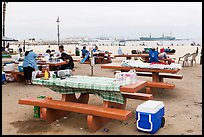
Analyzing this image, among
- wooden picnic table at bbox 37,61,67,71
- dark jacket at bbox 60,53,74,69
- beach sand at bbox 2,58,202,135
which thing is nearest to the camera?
beach sand at bbox 2,58,202,135

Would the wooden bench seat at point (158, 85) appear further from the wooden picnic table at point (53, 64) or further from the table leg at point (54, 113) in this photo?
the wooden picnic table at point (53, 64)

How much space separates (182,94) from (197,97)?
1.67 ft

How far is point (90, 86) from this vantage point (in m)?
5.14

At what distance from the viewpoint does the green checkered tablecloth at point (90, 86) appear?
197 inches

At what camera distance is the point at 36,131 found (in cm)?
497

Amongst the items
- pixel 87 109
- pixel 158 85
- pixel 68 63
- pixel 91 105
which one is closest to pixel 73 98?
pixel 91 105

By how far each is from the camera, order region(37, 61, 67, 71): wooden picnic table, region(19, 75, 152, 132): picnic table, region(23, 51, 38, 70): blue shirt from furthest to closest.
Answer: region(37, 61, 67, 71): wooden picnic table < region(23, 51, 38, 70): blue shirt < region(19, 75, 152, 132): picnic table

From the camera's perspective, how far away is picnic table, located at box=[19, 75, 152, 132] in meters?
4.85

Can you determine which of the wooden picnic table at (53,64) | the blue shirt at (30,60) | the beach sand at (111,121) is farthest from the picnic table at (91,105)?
the wooden picnic table at (53,64)

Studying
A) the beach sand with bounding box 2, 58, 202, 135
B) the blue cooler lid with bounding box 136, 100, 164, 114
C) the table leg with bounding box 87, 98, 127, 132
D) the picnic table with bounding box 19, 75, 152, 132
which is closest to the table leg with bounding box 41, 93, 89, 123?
the picnic table with bounding box 19, 75, 152, 132


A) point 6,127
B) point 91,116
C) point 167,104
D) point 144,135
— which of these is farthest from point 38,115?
point 167,104

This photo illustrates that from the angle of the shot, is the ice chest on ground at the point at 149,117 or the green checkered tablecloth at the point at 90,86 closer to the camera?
the ice chest on ground at the point at 149,117

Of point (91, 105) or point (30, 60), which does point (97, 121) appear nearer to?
point (91, 105)

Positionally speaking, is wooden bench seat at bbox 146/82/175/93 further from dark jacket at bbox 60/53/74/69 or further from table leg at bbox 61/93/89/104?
dark jacket at bbox 60/53/74/69
